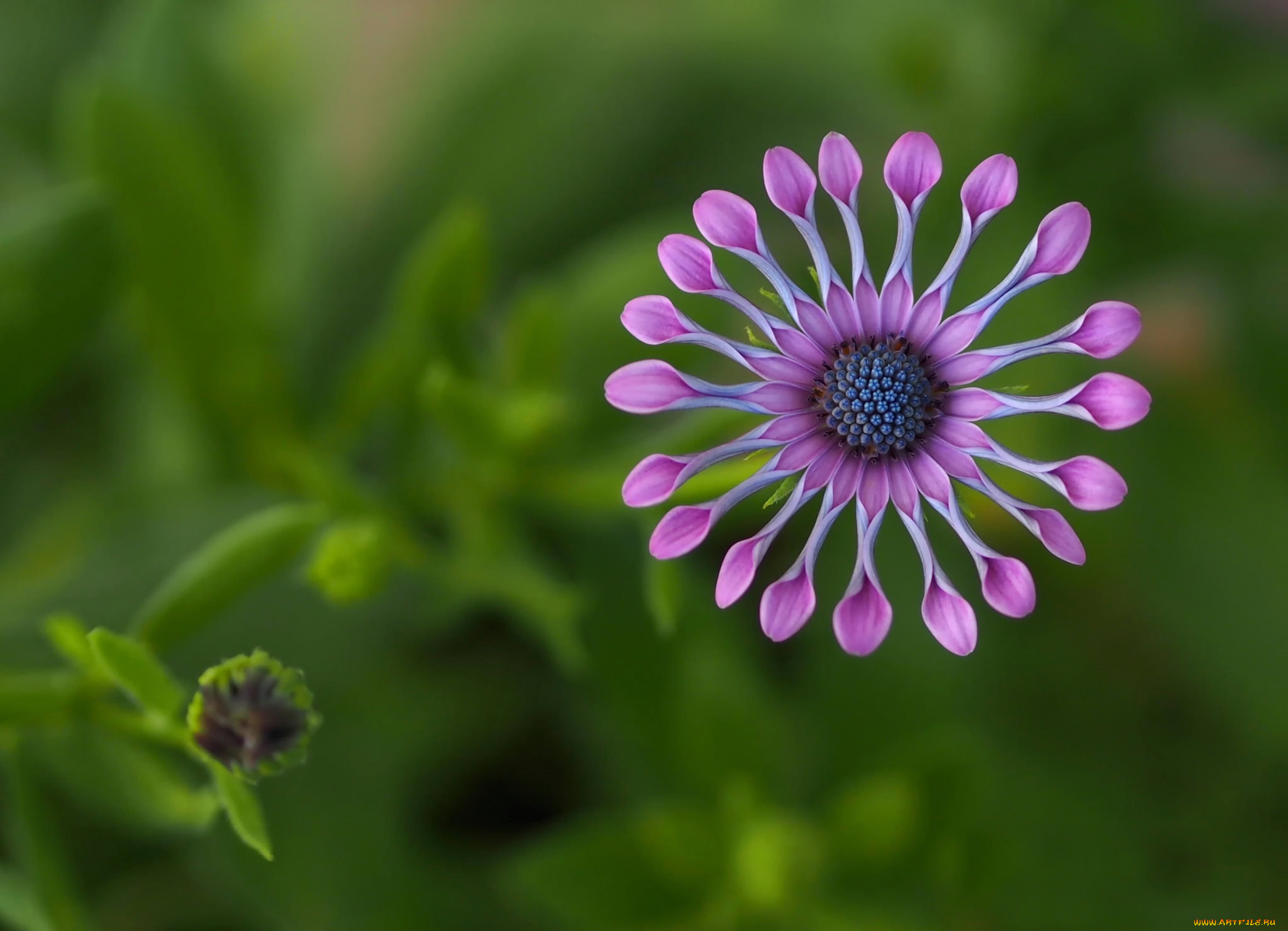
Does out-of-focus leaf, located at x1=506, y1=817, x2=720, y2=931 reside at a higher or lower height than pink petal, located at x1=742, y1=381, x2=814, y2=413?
lower

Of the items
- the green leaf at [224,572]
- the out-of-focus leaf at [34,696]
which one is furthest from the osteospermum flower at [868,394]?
the out-of-focus leaf at [34,696]

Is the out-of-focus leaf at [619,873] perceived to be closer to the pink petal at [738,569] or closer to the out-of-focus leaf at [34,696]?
the out-of-focus leaf at [34,696]

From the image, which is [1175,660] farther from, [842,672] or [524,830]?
[524,830]

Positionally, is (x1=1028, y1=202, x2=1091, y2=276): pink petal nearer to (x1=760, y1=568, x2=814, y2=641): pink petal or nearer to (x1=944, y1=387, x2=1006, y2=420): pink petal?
(x1=944, y1=387, x2=1006, y2=420): pink petal

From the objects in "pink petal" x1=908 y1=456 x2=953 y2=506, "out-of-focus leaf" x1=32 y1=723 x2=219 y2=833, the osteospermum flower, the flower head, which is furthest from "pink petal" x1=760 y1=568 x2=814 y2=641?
"out-of-focus leaf" x1=32 y1=723 x2=219 y2=833

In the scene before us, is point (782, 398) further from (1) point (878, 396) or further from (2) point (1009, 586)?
(2) point (1009, 586)

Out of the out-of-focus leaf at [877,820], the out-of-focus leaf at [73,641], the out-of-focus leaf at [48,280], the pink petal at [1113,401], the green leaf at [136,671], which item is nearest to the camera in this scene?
the pink petal at [1113,401]

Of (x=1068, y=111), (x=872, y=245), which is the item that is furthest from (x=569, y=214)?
(x=1068, y=111)
